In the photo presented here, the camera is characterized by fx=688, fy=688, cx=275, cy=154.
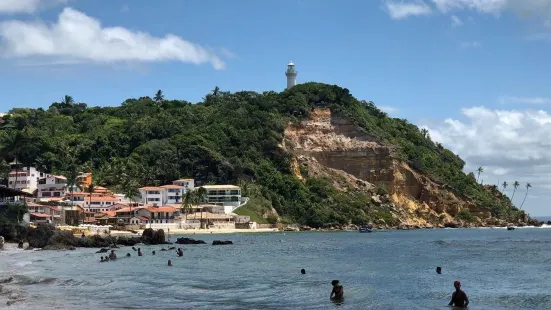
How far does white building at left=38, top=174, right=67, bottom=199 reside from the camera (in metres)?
132

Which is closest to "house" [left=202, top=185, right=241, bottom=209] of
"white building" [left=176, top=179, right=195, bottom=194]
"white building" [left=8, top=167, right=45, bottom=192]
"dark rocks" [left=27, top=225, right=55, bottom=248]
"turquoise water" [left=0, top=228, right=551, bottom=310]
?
"white building" [left=176, top=179, right=195, bottom=194]

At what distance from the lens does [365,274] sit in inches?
1962

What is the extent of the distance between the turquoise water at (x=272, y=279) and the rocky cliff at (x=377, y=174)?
88069 millimetres

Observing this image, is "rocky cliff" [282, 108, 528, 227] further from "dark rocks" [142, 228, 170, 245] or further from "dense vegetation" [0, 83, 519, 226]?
"dark rocks" [142, 228, 170, 245]

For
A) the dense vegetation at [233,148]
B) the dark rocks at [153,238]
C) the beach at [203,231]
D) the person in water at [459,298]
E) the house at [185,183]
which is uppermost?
the dense vegetation at [233,148]

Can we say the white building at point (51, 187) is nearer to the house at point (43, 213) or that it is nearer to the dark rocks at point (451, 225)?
the house at point (43, 213)

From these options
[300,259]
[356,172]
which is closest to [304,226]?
[356,172]

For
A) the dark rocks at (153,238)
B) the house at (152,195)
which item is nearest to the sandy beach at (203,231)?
the house at (152,195)

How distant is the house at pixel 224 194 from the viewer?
141 m

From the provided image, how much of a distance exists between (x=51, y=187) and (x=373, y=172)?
240 ft

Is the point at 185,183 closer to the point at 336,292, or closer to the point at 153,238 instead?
the point at 153,238

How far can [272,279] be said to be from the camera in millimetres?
46594

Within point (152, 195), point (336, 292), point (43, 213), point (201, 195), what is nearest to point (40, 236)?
point (43, 213)

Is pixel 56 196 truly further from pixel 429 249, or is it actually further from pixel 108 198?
pixel 429 249
